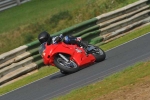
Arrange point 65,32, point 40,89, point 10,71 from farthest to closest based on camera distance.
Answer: point 65,32 < point 10,71 < point 40,89

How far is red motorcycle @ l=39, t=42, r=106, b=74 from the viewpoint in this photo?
13898mm

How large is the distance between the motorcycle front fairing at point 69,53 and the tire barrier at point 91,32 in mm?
2292

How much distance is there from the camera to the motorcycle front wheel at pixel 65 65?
13.8m

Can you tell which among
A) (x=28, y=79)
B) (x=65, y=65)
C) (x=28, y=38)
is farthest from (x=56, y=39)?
(x=28, y=38)

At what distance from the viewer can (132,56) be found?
13461 millimetres

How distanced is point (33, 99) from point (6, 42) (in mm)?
7549

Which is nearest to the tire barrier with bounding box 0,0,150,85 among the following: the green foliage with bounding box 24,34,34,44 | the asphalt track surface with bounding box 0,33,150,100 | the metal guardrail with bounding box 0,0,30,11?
the asphalt track surface with bounding box 0,33,150,100

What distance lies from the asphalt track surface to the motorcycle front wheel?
0.16 metres

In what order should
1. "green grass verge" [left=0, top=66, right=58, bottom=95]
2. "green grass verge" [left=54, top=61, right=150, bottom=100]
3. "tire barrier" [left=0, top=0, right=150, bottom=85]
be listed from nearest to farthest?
"green grass verge" [left=54, top=61, right=150, bottom=100]
"green grass verge" [left=0, top=66, right=58, bottom=95]
"tire barrier" [left=0, top=0, right=150, bottom=85]

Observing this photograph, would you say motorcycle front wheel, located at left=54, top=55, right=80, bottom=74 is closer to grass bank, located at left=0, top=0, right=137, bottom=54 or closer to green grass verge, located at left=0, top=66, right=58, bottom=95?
green grass verge, located at left=0, top=66, right=58, bottom=95

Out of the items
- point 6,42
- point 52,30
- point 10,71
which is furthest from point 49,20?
point 10,71

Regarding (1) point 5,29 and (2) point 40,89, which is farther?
(1) point 5,29

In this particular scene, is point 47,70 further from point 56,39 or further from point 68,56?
point 56,39

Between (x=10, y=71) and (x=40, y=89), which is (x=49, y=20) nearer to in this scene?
(x=10, y=71)
